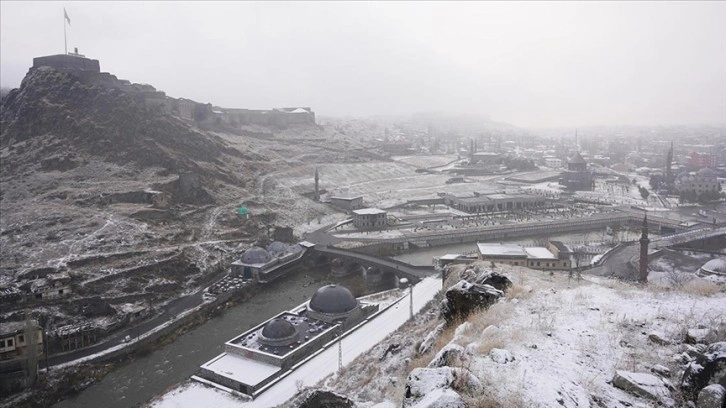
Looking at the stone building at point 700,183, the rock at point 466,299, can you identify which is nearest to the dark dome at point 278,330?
the rock at point 466,299

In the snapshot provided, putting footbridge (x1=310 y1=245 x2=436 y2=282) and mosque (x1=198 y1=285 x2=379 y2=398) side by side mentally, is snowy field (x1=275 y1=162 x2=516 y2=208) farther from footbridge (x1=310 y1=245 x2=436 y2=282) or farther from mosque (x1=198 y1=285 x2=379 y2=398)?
mosque (x1=198 y1=285 x2=379 y2=398)

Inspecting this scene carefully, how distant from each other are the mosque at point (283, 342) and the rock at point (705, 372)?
47.0 ft

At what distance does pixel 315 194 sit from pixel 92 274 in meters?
28.4

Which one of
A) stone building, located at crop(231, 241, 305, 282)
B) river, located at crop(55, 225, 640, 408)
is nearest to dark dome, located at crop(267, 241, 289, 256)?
stone building, located at crop(231, 241, 305, 282)

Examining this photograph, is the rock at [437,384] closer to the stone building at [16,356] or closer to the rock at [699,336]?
the rock at [699,336]

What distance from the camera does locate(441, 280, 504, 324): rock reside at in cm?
1064

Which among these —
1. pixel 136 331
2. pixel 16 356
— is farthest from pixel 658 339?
pixel 16 356

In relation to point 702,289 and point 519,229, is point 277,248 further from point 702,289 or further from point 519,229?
point 702,289

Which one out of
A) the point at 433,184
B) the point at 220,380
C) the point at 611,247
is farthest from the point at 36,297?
the point at 433,184

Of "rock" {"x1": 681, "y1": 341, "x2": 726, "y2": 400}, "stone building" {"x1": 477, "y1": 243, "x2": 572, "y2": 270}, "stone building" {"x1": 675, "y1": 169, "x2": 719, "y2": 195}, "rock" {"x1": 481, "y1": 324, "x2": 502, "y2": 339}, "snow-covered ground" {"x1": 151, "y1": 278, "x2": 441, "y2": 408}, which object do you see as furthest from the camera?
"stone building" {"x1": 675, "y1": 169, "x2": 719, "y2": 195}

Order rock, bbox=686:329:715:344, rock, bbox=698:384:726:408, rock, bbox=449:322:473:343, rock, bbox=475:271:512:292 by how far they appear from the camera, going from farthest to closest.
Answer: rock, bbox=475:271:512:292 → rock, bbox=449:322:473:343 → rock, bbox=686:329:715:344 → rock, bbox=698:384:726:408

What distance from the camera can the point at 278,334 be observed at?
2172cm

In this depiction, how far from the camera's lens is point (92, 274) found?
29.8m

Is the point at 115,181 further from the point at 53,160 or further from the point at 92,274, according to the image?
the point at 92,274
